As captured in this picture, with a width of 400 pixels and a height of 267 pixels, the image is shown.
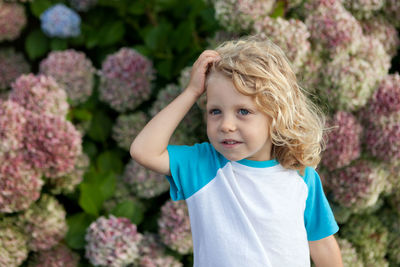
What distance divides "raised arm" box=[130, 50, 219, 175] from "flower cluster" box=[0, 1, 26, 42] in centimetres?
127

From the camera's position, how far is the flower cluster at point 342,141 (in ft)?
5.42

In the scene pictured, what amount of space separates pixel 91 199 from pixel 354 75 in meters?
1.14

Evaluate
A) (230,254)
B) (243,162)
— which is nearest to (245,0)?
(243,162)

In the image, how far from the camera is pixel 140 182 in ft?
6.00

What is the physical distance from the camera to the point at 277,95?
3.43ft

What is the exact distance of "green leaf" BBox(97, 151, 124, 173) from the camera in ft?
6.51

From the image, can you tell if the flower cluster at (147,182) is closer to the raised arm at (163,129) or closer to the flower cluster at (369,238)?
the raised arm at (163,129)

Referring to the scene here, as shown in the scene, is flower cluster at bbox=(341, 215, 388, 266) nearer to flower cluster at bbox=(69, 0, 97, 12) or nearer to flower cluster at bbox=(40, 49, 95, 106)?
flower cluster at bbox=(40, 49, 95, 106)

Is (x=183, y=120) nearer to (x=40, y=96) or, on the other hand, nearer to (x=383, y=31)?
(x=40, y=96)

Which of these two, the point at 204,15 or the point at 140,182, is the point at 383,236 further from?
the point at 204,15

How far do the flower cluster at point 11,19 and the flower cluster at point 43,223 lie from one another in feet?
2.76

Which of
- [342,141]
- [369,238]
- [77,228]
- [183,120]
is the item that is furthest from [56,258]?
[369,238]

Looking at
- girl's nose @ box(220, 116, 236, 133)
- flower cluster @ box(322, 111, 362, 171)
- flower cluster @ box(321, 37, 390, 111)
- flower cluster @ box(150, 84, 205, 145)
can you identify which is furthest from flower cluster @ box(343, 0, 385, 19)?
girl's nose @ box(220, 116, 236, 133)

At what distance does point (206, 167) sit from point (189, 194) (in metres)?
0.08
